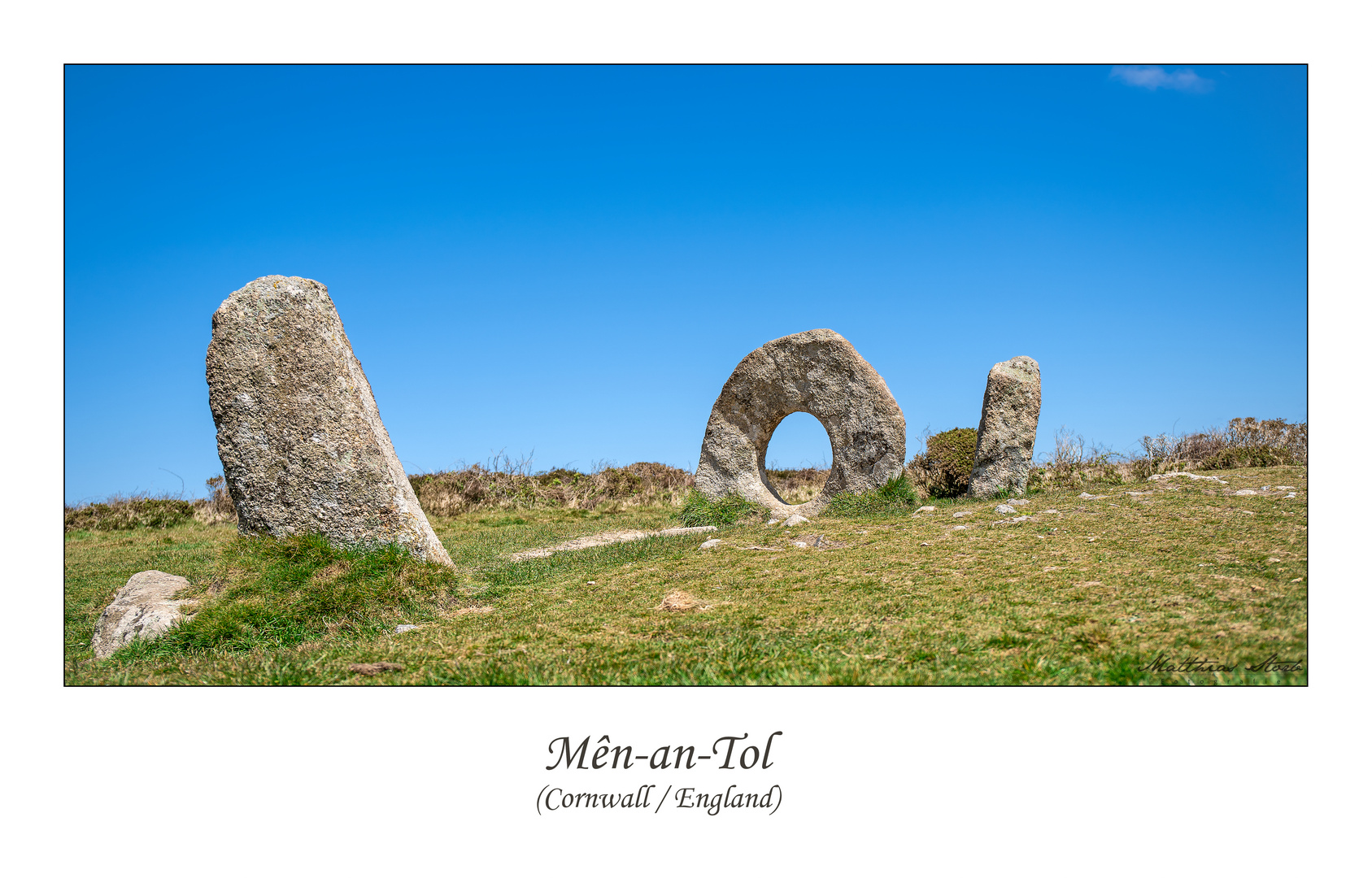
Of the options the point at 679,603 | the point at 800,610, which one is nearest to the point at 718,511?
the point at 679,603

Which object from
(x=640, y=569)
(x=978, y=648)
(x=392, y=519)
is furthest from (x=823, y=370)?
(x=978, y=648)

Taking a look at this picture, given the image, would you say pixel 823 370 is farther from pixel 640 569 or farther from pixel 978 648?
pixel 978 648

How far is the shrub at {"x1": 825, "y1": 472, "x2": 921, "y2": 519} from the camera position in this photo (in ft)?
37.6

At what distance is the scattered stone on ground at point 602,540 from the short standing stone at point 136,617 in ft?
11.6

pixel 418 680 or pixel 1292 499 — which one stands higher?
pixel 1292 499

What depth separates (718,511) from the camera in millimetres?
12484

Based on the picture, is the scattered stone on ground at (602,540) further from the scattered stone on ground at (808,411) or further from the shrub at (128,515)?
the shrub at (128,515)

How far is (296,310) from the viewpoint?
22.0ft

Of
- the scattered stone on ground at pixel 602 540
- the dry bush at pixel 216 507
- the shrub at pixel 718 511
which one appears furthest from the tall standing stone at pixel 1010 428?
the dry bush at pixel 216 507

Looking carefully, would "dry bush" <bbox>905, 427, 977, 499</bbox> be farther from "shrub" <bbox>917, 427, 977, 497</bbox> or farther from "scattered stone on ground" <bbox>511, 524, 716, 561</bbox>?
"scattered stone on ground" <bbox>511, 524, 716, 561</bbox>

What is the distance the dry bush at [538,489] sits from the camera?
17.5 m

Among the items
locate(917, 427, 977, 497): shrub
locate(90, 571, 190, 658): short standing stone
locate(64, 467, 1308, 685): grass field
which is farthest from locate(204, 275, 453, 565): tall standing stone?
locate(917, 427, 977, 497): shrub

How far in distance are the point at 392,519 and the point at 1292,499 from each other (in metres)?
9.34

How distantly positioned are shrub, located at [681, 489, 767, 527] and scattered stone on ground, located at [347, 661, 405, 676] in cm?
793
